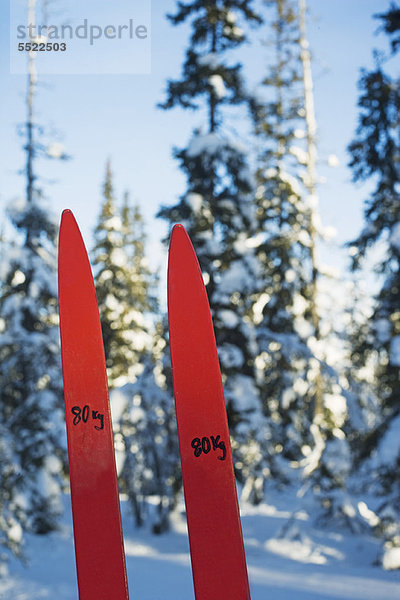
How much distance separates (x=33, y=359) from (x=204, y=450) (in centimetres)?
687

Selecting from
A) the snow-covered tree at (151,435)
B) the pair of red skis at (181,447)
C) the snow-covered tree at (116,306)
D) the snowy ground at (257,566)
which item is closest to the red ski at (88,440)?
the pair of red skis at (181,447)

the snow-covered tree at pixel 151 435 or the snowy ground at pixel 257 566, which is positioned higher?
the snow-covered tree at pixel 151 435

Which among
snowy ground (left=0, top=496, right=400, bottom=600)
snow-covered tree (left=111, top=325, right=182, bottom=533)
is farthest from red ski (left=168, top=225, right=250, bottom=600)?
snow-covered tree (left=111, top=325, right=182, bottom=533)

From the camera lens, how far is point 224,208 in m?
9.19

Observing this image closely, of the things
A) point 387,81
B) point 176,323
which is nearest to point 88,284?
point 176,323

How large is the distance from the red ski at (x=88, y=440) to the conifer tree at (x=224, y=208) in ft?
13.5

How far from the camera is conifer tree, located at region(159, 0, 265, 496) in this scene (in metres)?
8.77

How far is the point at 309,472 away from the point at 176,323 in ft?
25.6

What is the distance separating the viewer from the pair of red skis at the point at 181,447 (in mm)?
3980

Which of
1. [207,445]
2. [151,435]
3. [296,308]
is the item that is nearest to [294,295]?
[296,308]

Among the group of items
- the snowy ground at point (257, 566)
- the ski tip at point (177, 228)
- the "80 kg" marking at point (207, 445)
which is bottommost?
the snowy ground at point (257, 566)

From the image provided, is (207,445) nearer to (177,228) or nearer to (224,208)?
(177,228)

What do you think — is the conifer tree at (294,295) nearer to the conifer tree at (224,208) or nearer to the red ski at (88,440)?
the conifer tree at (224,208)

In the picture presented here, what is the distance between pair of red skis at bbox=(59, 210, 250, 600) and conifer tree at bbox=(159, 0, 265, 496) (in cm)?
418
